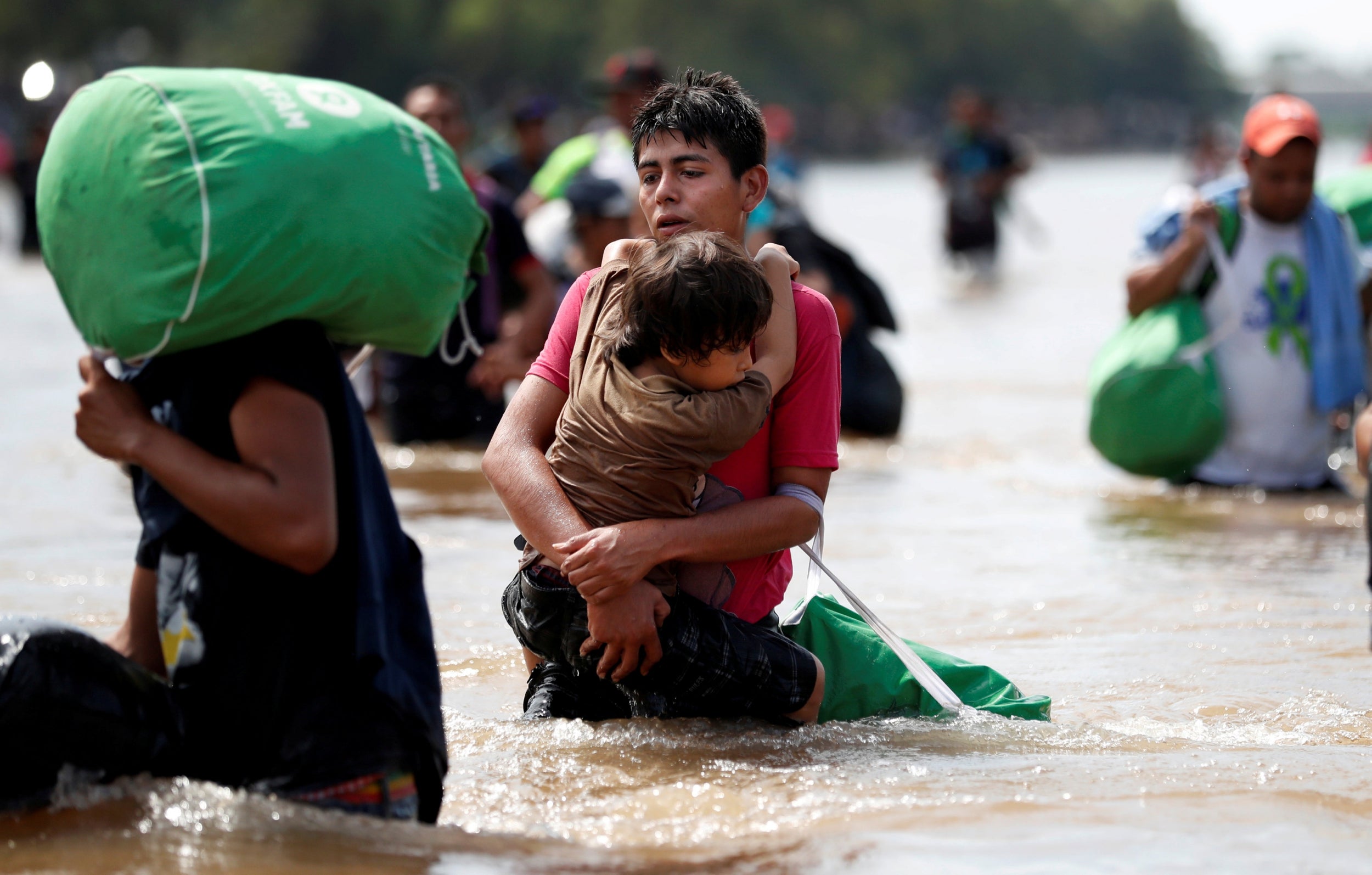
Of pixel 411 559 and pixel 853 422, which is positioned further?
pixel 853 422

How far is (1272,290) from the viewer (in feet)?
23.7

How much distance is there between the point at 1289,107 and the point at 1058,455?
2.37 meters

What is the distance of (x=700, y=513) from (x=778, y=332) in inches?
15.2

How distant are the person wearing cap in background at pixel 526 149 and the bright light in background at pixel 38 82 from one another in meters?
8.09

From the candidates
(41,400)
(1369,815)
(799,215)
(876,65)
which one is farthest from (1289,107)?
(876,65)

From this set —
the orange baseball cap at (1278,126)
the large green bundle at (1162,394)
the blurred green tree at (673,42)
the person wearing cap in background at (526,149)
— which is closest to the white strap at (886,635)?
the large green bundle at (1162,394)

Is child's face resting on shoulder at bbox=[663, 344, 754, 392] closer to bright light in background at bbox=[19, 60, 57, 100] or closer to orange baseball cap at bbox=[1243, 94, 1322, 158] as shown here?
bright light in background at bbox=[19, 60, 57, 100]

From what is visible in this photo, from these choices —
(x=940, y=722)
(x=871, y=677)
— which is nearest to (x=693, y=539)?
(x=871, y=677)

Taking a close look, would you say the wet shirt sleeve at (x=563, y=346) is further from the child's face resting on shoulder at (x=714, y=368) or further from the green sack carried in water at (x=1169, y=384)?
the green sack carried in water at (x=1169, y=384)

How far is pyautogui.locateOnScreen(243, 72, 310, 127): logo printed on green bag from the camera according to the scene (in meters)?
2.75

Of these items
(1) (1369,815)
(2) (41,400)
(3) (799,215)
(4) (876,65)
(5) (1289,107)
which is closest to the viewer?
(1) (1369,815)

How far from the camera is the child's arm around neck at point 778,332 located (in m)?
3.46

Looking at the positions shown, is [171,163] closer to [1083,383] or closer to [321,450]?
[321,450]

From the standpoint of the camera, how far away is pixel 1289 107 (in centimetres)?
697
